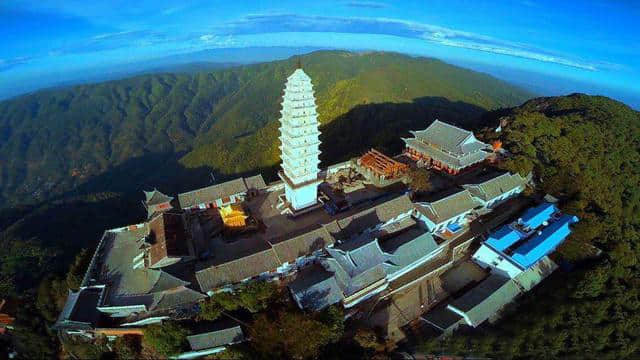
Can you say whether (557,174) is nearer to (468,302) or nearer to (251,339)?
(468,302)

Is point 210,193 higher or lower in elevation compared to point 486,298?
higher

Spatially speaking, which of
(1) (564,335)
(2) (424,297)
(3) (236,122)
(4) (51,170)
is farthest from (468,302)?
(4) (51,170)

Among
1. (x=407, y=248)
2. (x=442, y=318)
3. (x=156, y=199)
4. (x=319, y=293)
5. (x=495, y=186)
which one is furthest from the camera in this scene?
(x=495, y=186)

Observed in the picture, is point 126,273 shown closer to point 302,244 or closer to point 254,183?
point 302,244

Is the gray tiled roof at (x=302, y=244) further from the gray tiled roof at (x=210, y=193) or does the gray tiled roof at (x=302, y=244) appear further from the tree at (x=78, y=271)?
the tree at (x=78, y=271)

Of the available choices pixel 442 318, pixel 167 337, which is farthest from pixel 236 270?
pixel 442 318

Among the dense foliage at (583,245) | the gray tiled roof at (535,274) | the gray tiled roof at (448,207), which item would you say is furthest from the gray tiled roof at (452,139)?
the gray tiled roof at (535,274)

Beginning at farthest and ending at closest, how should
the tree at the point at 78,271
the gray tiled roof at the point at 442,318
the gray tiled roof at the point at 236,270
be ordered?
the tree at the point at 78,271
the gray tiled roof at the point at 236,270
the gray tiled roof at the point at 442,318
